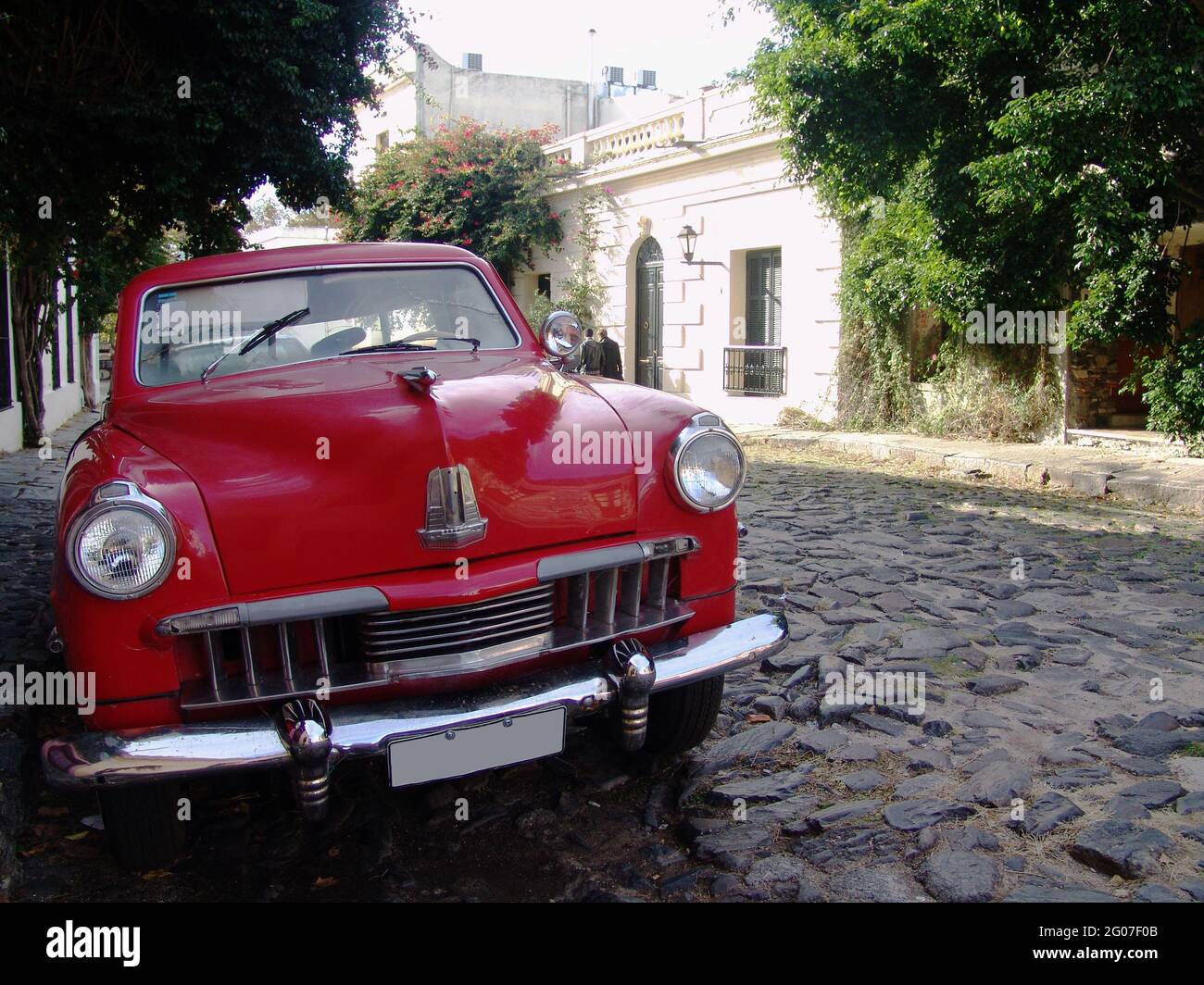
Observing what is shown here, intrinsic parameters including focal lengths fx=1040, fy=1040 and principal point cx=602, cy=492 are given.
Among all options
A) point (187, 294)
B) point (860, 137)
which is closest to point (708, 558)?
point (187, 294)

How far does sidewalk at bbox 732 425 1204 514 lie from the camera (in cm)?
859

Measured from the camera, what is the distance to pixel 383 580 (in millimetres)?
2607

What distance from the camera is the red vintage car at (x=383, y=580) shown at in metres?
2.44

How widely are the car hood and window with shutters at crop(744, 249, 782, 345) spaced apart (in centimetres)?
1360

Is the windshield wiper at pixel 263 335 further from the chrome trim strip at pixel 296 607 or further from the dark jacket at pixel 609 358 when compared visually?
the dark jacket at pixel 609 358

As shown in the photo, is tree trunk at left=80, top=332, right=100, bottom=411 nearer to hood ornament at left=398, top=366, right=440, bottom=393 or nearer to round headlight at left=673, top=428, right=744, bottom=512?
hood ornament at left=398, top=366, right=440, bottom=393

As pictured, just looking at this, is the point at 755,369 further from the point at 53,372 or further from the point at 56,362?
the point at 56,362

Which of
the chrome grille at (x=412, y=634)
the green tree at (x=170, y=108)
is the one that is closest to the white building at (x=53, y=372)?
the green tree at (x=170, y=108)

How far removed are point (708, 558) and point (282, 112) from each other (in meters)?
5.74

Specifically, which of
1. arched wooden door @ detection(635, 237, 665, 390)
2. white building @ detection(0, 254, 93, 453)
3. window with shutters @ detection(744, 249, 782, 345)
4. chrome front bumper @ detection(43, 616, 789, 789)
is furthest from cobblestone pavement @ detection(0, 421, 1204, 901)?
arched wooden door @ detection(635, 237, 665, 390)

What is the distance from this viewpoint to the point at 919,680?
161 inches

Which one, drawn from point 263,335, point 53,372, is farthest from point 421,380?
point 53,372

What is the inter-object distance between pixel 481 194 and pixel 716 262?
716cm
